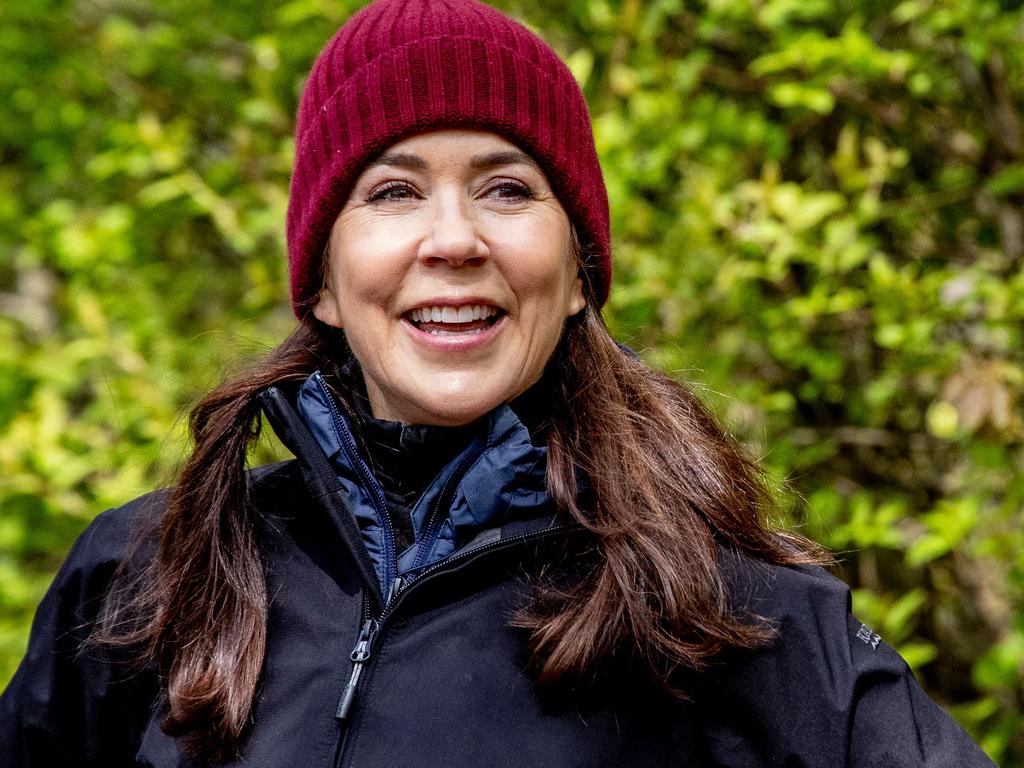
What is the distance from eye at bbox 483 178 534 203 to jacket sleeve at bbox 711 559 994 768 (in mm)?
670

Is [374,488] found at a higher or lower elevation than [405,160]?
lower

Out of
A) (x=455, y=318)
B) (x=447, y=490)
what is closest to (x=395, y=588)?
(x=447, y=490)

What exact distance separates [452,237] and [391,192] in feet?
0.57

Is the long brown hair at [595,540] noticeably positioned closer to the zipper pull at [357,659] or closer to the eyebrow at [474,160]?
the zipper pull at [357,659]

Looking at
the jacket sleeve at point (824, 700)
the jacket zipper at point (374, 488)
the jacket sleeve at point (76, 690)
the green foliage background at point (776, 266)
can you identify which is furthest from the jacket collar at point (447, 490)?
the green foliage background at point (776, 266)

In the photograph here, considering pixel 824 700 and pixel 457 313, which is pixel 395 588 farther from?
pixel 824 700

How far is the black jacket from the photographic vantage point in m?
1.46

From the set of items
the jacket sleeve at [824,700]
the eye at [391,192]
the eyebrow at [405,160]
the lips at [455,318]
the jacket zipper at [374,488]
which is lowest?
the jacket sleeve at [824,700]

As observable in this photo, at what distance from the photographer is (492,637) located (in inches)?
60.4

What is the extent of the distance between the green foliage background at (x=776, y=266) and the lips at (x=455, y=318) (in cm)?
99

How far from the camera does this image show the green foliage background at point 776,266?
270 cm

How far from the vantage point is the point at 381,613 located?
5.07 feet

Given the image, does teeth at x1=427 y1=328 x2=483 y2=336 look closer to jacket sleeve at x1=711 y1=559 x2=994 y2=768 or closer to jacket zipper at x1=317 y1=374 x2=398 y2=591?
jacket zipper at x1=317 y1=374 x2=398 y2=591

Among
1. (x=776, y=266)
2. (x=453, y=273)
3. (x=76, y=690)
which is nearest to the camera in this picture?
(x=453, y=273)
